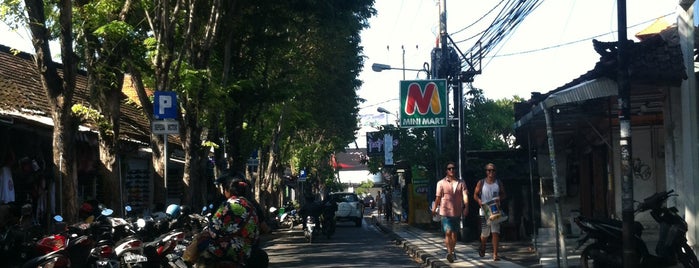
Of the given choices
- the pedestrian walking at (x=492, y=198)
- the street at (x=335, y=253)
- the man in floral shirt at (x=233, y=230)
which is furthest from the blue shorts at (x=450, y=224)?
the man in floral shirt at (x=233, y=230)

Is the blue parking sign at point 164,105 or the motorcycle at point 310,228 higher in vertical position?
the blue parking sign at point 164,105

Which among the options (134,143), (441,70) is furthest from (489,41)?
(134,143)

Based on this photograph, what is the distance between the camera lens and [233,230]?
8523 mm

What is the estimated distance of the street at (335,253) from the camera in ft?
53.8

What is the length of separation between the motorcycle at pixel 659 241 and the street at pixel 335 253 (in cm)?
596

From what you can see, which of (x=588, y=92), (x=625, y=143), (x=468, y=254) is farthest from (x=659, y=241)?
(x=468, y=254)

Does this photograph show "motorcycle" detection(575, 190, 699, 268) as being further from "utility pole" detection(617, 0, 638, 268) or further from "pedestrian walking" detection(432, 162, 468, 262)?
"pedestrian walking" detection(432, 162, 468, 262)

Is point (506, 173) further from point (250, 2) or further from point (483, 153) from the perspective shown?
point (250, 2)

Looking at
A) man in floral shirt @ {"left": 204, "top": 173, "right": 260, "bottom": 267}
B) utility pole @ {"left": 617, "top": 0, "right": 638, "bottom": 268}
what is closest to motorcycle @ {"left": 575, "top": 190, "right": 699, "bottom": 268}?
utility pole @ {"left": 617, "top": 0, "right": 638, "bottom": 268}

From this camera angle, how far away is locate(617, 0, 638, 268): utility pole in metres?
9.56

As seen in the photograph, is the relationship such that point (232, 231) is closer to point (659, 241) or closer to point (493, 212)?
point (659, 241)

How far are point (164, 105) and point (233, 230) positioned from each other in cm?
630

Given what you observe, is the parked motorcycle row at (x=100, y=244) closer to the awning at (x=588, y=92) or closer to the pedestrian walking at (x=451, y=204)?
the awning at (x=588, y=92)

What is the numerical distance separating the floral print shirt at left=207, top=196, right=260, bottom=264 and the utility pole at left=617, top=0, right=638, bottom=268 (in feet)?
14.1
